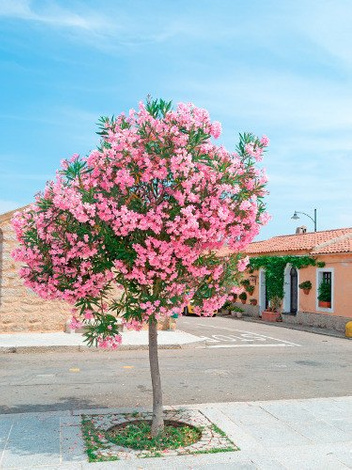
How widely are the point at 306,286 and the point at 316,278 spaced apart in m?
0.63

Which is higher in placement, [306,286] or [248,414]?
[306,286]

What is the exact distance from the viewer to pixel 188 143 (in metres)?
6.37

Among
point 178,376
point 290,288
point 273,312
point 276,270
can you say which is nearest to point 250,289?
point 276,270

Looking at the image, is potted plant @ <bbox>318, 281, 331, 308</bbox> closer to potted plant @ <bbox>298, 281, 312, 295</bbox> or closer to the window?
the window

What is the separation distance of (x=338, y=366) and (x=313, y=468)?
25.9ft

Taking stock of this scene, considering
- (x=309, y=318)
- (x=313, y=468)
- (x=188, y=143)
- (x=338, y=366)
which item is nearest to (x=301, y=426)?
(x=313, y=468)

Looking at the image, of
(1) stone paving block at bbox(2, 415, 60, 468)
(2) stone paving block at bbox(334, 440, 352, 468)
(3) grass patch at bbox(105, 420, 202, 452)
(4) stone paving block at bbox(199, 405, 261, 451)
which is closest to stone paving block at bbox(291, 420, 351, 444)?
(2) stone paving block at bbox(334, 440, 352, 468)

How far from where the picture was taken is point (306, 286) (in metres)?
25.5

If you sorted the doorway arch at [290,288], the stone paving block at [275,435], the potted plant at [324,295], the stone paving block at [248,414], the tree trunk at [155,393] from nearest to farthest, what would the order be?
the stone paving block at [275,435] < the tree trunk at [155,393] < the stone paving block at [248,414] < the potted plant at [324,295] < the doorway arch at [290,288]

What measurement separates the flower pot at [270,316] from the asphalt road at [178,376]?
10958 millimetres

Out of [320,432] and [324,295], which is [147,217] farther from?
[324,295]

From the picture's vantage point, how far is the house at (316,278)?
2325 cm

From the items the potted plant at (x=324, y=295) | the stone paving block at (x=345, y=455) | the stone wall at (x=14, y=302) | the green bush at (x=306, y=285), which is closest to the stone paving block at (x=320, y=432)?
the stone paving block at (x=345, y=455)

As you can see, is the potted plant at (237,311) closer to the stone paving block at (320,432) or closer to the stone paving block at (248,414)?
the stone paving block at (248,414)
